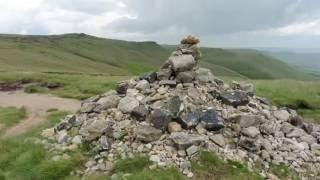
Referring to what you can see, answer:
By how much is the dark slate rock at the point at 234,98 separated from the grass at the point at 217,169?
13.7 ft

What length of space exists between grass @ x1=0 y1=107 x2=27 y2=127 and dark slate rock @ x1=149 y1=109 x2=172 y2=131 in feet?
50.2

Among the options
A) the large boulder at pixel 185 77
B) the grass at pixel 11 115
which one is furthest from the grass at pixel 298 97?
the grass at pixel 11 115

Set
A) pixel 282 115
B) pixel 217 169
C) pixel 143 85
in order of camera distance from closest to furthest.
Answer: pixel 217 169, pixel 282 115, pixel 143 85

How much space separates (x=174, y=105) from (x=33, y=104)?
23.5 meters

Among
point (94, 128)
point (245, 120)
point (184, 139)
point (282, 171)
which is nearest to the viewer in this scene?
point (282, 171)

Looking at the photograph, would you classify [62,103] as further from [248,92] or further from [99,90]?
[248,92]

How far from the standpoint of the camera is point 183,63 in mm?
22422

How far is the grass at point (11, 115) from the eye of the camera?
105 feet

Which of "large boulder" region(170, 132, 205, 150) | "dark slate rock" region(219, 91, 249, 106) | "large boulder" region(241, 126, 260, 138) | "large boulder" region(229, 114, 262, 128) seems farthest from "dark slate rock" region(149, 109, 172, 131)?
"dark slate rock" region(219, 91, 249, 106)

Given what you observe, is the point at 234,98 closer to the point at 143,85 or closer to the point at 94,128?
the point at 143,85

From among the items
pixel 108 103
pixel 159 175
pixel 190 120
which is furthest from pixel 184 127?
pixel 108 103

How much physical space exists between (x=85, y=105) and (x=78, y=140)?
10.7ft

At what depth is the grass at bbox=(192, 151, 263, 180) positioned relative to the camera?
16.9 meters

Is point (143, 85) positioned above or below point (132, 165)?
above
